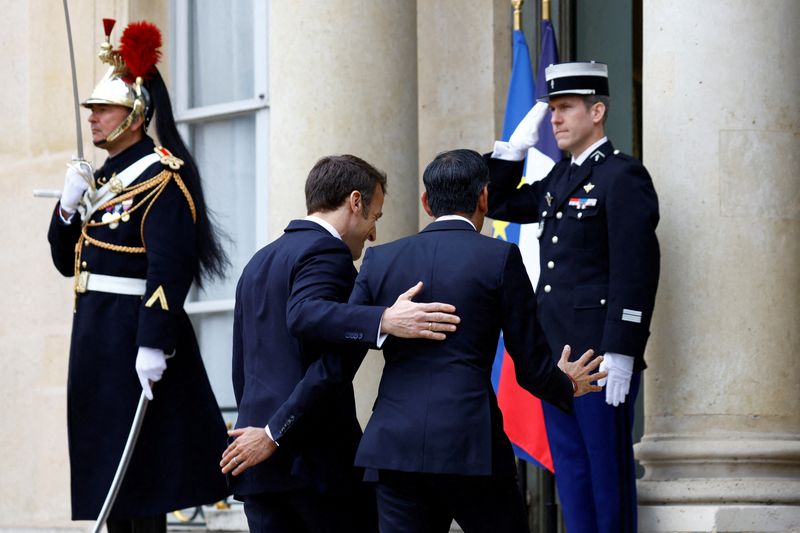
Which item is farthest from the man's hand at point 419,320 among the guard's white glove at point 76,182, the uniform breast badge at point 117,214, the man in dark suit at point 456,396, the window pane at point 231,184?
the window pane at point 231,184

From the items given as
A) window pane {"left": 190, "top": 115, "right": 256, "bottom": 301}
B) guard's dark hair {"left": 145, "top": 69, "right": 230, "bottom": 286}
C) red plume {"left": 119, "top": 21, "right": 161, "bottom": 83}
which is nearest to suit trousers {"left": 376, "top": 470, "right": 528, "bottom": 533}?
guard's dark hair {"left": 145, "top": 69, "right": 230, "bottom": 286}

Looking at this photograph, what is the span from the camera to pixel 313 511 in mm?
4973

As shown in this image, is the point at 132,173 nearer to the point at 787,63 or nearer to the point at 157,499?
the point at 157,499

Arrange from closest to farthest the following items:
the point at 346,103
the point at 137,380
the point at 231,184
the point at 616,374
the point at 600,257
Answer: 1. the point at 616,374
2. the point at 600,257
3. the point at 137,380
4. the point at 346,103
5. the point at 231,184

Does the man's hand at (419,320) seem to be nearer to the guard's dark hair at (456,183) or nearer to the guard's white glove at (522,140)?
the guard's dark hair at (456,183)

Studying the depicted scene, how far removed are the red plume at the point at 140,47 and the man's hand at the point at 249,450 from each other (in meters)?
2.24

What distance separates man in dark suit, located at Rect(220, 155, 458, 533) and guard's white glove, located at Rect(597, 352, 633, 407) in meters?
1.05

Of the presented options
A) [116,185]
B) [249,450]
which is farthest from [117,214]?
[249,450]

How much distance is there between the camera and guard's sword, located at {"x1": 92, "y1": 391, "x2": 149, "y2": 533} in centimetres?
640

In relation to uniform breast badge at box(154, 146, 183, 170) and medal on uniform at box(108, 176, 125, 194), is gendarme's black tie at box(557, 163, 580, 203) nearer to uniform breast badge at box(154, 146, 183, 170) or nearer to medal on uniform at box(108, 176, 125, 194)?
uniform breast badge at box(154, 146, 183, 170)

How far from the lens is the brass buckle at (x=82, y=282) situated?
6.62 metres

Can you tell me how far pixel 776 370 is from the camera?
20.1 feet

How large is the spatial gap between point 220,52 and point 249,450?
4382 millimetres

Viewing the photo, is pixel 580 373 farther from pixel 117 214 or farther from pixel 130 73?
pixel 130 73
